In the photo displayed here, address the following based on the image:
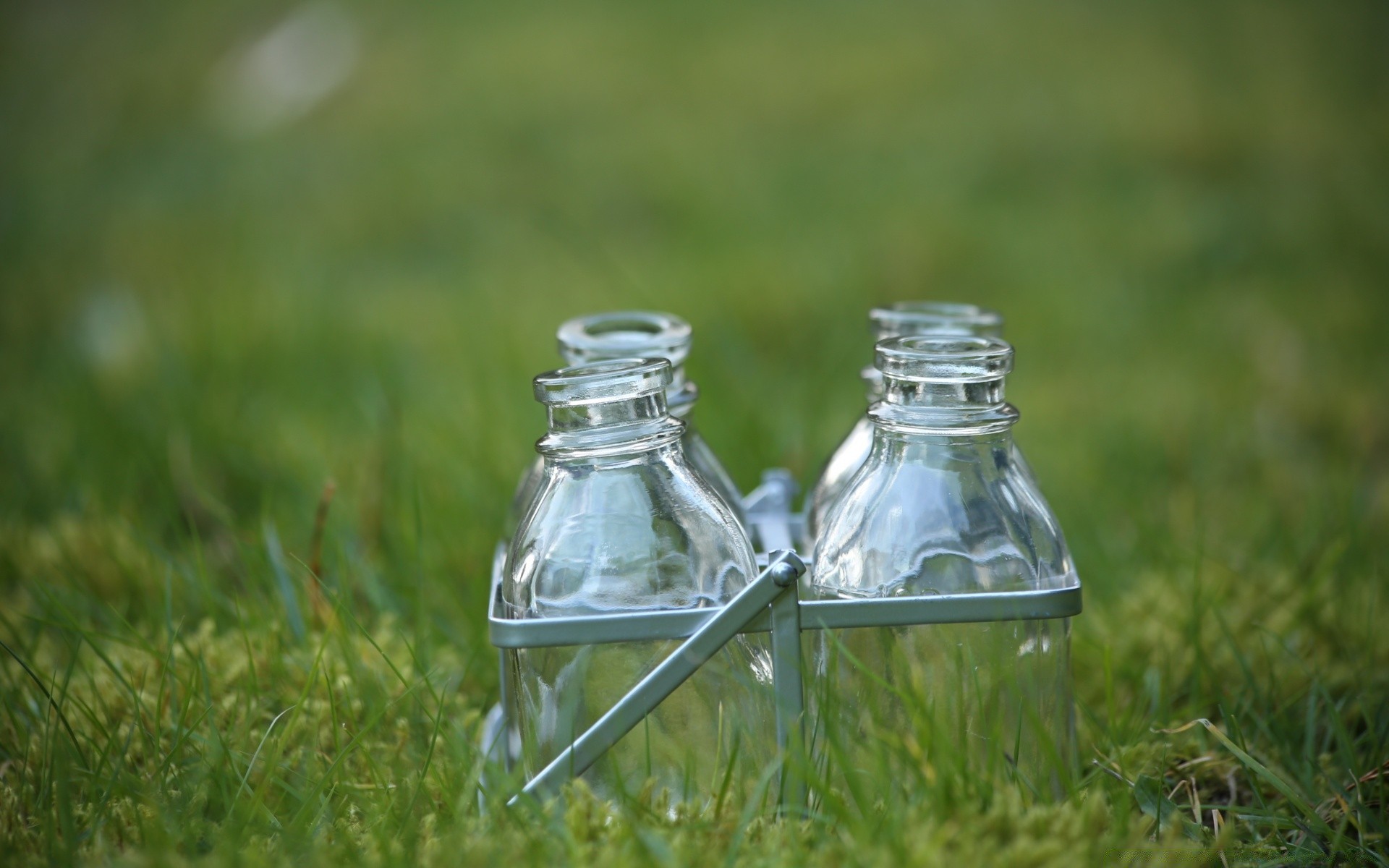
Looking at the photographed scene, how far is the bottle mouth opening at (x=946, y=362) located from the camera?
3.14 feet

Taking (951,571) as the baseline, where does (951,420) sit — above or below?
above

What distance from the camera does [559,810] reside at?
95 cm

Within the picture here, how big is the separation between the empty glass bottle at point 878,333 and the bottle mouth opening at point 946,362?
8.2 inches

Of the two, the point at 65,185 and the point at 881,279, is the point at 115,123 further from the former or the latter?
the point at 881,279

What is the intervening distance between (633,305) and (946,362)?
233 centimetres

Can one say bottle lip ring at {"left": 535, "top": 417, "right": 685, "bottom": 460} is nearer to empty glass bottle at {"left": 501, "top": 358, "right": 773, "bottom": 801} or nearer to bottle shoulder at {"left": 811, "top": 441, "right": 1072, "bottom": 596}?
empty glass bottle at {"left": 501, "top": 358, "right": 773, "bottom": 801}

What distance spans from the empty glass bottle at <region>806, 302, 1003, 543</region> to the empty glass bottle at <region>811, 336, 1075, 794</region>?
0.21 metres

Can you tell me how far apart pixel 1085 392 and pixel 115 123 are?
16.9ft

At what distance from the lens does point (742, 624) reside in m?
0.94

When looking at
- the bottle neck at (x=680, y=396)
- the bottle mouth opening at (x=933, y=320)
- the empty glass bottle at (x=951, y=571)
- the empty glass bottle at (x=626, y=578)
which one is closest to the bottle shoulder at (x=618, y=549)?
the empty glass bottle at (x=626, y=578)

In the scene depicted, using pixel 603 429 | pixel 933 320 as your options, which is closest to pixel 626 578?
pixel 603 429

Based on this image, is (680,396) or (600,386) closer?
(600,386)

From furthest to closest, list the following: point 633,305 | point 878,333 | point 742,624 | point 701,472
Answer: point 633,305
point 878,333
point 701,472
point 742,624

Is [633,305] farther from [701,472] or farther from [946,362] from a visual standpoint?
[946,362]
